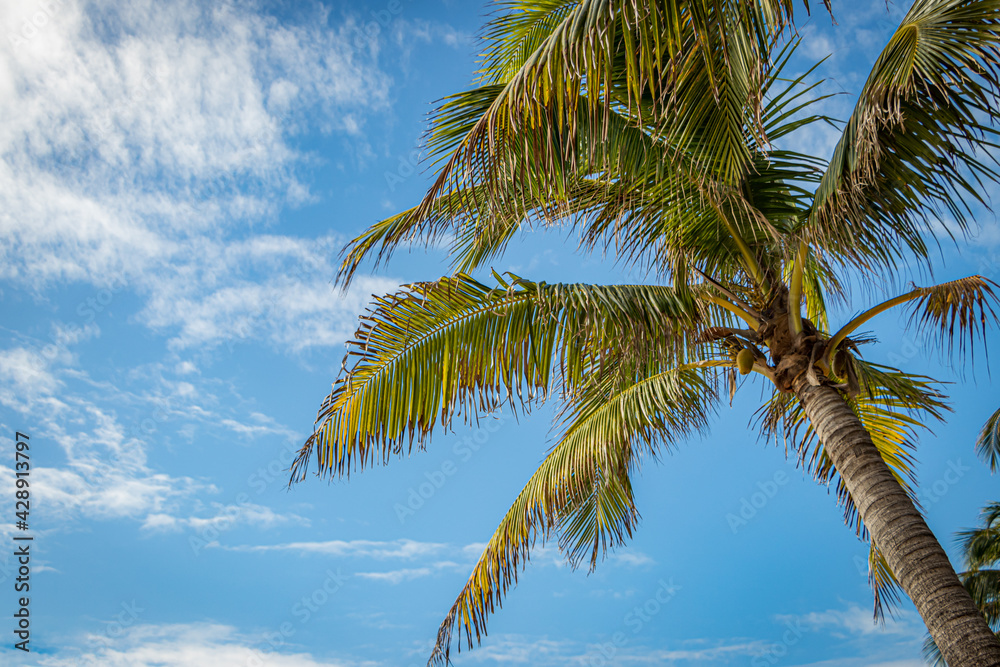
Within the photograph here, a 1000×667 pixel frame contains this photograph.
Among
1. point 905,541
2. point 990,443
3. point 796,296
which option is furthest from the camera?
point 990,443

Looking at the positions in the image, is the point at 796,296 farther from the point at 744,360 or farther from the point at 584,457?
the point at 584,457

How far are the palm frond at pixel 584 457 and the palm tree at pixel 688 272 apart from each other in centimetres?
Answer: 2

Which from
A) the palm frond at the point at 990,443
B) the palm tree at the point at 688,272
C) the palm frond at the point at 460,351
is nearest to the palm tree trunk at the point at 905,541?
the palm tree at the point at 688,272

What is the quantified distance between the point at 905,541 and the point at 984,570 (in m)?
12.6

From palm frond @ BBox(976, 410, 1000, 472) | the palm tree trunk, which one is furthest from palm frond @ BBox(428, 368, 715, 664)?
palm frond @ BBox(976, 410, 1000, 472)

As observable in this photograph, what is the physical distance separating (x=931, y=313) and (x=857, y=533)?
2474 mm

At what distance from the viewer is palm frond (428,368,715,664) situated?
5469 mm

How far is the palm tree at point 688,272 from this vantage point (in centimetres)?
362

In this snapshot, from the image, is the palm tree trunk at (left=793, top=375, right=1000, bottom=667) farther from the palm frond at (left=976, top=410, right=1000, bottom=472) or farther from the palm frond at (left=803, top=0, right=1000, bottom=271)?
the palm frond at (left=976, top=410, right=1000, bottom=472)

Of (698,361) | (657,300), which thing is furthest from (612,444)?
(657,300)

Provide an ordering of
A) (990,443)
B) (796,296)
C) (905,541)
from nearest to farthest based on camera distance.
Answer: (905,541)
(796,296)
(990,443)

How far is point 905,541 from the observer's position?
381 cm

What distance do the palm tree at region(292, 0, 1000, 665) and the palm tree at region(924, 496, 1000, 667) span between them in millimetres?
10013

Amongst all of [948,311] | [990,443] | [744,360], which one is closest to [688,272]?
[744,360]
